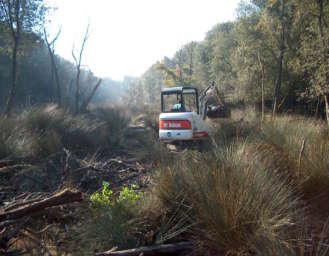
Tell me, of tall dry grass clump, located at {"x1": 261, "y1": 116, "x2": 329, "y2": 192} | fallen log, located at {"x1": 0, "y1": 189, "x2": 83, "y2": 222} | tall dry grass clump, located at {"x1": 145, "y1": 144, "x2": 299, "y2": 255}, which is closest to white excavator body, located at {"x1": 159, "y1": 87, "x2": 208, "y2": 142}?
tall dry grass clump, located at {"x1": 261, "y1": 116, "x2": 329, "y2": 192}

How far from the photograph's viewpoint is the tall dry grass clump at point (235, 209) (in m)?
2.63

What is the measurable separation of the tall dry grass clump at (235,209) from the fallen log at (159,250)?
0.46 feet

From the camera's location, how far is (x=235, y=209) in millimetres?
2818

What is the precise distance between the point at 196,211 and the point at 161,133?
641 centimetres

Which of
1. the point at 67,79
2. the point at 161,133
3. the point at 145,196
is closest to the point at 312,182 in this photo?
the point at 145,196

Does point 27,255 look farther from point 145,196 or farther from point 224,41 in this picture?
point 224,41

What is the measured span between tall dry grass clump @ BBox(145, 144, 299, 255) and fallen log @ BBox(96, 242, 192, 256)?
0.14m

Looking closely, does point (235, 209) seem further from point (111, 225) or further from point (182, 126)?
point (182, 126)

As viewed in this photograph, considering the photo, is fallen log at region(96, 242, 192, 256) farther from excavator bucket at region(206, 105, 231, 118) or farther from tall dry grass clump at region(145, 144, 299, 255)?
excavator bucket at region(206, 105, 231, 118)

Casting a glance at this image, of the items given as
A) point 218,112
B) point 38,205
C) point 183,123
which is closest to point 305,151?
point 38,205

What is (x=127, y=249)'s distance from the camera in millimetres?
2963

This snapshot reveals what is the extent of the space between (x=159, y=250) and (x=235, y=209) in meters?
0.88

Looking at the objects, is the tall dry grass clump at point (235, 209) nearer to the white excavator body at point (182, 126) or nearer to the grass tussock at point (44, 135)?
the grass tussock at point (44, 135)

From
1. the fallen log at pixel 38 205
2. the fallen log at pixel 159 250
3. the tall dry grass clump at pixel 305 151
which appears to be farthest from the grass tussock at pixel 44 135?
the tall dry grass clump at pixel 305 151
